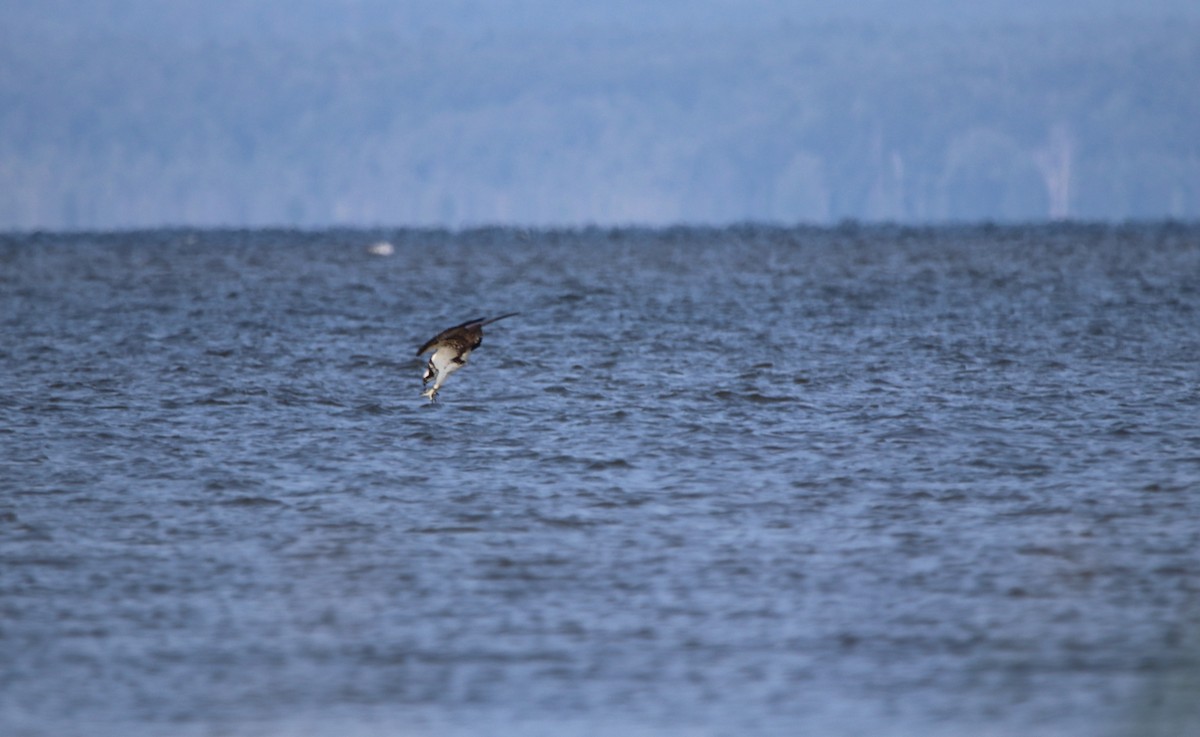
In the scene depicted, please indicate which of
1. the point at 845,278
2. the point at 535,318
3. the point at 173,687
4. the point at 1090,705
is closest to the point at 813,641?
the point at 1090,705

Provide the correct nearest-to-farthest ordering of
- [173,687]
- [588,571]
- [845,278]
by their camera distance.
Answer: [173,687]
[588,571]
[845,278]

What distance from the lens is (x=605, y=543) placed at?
11469mm

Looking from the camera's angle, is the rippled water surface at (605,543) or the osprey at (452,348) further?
the osprey at (452,348)

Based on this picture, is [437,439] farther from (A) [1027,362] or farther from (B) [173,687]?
(A) [1027,362]

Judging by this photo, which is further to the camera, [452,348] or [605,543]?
[452,348]

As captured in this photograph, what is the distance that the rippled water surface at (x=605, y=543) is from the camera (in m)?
8.13

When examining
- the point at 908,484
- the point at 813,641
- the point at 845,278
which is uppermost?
the point at 845,278

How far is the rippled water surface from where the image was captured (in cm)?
813

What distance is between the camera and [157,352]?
27.4m

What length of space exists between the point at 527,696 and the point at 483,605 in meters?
1.75

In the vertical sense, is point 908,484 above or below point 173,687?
above

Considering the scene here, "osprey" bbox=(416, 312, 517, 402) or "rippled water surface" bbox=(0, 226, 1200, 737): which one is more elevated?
"osprey" bbox=(416, 312, 517, 402)

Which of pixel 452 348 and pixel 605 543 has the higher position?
pixel 452 348

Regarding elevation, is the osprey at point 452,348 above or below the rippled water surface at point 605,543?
above
